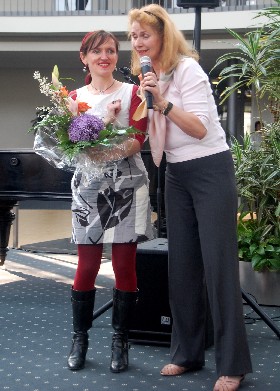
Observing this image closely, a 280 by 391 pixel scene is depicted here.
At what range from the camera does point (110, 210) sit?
11.3 feet

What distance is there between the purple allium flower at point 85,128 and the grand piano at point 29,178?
5.90 ft

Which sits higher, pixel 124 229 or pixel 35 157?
pixel 35 157

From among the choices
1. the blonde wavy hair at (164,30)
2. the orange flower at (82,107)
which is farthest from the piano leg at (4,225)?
the blonde wavy hair at (164,30)

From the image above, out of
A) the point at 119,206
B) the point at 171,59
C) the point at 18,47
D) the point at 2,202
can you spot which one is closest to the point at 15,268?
the point at 2,202

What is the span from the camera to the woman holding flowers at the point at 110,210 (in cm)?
337

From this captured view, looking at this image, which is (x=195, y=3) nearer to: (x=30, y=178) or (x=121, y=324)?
(x=30, y=178)

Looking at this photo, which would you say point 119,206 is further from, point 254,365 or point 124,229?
point 254,365

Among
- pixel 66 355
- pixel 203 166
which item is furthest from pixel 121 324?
pixel 203 166

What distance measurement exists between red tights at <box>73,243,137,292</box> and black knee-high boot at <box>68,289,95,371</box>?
37mm

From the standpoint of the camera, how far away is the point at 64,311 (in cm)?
481

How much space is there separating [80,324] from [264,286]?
1.98m

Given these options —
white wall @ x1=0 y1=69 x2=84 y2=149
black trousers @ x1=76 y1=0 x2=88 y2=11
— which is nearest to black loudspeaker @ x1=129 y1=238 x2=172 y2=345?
black trousers @ x1=76 y1=0 x2=88 y2=11

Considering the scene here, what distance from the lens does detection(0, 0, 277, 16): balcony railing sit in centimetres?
1631

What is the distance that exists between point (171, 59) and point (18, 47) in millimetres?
14447
